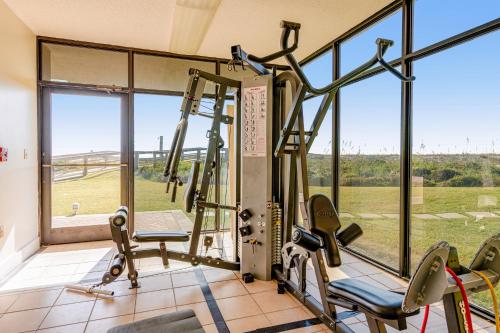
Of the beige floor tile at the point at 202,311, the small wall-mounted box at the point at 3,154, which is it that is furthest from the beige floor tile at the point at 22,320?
the small wall-mounted box at the point at 3,154

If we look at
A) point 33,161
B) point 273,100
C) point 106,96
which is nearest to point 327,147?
point 273,100

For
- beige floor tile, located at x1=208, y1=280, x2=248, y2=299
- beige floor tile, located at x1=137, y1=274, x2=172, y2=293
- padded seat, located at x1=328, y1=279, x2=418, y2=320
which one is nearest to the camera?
padded seat, located at x1=328, y1=279, x2=418, y2=320

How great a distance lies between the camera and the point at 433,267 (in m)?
0.90

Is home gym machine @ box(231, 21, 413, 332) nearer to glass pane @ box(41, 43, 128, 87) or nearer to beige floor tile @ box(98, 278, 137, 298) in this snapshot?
beige floor tile @ box(98, 278, 137, 298)

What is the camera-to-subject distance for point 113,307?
2434mm

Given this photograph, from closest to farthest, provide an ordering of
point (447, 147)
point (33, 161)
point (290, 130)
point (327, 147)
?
point (290, 130)
point (447, 147)
point (33, 161)
point (327, 147)

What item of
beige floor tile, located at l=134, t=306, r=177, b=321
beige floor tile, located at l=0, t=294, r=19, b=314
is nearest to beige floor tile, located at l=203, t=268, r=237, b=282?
beige floor tile, located at l=134, t=306, r=177, b=321

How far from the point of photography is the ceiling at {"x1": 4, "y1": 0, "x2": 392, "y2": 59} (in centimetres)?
302

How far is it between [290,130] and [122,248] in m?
1.90

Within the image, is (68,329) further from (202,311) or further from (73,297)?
(202,311)

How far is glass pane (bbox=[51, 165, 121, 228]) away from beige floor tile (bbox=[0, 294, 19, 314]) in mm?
1682

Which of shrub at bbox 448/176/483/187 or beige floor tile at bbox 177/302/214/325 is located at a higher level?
shrub at bbox 448/176/483/187

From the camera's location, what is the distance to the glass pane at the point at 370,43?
302 cm

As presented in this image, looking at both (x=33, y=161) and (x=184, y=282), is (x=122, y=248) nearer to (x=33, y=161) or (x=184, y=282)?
(x=184, y=282)
